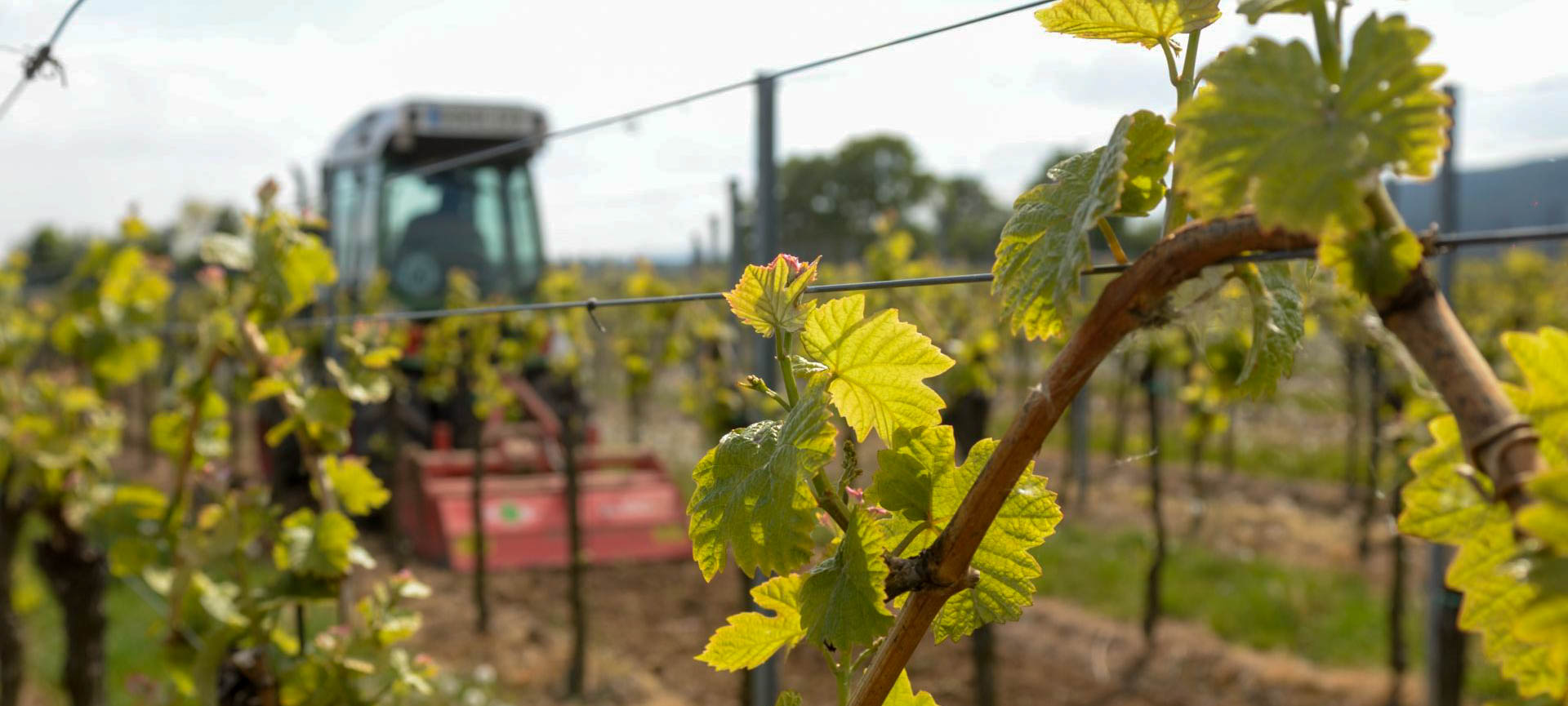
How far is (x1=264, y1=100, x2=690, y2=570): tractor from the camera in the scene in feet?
22.7

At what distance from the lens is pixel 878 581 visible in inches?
35.4

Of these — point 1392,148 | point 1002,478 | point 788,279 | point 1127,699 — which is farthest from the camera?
point 1127,699

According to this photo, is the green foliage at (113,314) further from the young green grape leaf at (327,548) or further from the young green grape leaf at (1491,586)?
the young green grape leaf at (1491,586)

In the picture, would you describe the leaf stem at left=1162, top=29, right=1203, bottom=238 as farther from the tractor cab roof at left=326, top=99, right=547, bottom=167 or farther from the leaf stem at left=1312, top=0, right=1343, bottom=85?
the tractor cab roof at left=326, top=99, right=547, bottom=167

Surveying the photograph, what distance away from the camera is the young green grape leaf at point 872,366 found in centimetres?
97

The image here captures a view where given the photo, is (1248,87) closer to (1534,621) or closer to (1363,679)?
(1534,621)

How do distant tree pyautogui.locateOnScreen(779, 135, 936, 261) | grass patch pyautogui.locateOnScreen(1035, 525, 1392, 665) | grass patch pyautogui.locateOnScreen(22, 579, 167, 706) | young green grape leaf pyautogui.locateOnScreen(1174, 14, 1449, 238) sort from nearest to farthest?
1. young green grape leaf pyautogui.locateOnScreen(1174, 14, 1449, 238)
2. grass patch pyautogui.locateOnScreen(22, 579, 167, 706)
3. grass patch pyautogui.locateOnScreen(1035, 525, 1392, 665)
4. distant tree pyautogui.locateOnScreen(779, 135, 936, 261)

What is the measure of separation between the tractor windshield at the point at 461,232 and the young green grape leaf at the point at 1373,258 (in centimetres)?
803

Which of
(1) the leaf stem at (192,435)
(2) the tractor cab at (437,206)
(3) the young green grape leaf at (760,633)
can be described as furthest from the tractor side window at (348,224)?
(3) the young green grape leaf at (760,633)

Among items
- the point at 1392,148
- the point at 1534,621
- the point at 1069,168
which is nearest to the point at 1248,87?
the point at 1392,148

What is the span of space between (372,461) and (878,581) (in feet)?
24.1

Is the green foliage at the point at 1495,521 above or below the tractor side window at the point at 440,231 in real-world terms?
below

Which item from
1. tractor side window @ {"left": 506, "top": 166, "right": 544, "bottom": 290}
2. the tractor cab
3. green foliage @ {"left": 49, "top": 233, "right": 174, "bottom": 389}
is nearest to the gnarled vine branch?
green foliage @ {"left": 49, "top": 233, "right": 174, "bottom": 389}

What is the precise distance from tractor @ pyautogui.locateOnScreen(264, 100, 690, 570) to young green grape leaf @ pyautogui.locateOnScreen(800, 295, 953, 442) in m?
5.34
